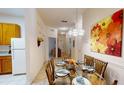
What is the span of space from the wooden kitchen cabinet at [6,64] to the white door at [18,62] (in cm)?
36

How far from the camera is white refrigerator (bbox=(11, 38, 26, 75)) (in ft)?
14.0

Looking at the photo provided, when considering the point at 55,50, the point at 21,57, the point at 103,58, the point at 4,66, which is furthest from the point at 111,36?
the point at 55,50

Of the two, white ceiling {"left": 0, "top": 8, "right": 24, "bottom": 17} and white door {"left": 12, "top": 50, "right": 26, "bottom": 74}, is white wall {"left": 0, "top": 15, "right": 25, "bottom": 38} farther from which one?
white door {"left": 12, "top": 50, "right": 26, "bottom": 74}

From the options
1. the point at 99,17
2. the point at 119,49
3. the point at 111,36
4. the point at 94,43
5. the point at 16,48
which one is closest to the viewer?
the point at 119,49

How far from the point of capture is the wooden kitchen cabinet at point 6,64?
4392mm

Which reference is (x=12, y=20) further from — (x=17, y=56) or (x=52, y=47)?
(x=52, y=47)

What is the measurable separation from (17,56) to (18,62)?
229mm

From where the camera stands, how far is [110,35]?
2.65 meters

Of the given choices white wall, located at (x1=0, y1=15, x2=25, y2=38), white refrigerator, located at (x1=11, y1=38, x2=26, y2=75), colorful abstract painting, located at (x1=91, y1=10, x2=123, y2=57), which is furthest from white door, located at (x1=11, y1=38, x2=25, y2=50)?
colorful abstract painting, located at (x1=91, y1=10, x2=123, y2=57)
